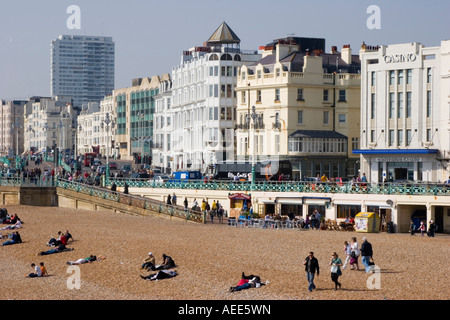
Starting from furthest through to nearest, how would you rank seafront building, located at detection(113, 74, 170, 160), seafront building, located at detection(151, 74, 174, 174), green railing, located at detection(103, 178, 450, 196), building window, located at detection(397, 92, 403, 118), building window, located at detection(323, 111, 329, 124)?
seafront building, located at detection(113, 74, 170, 160), seafront building, located at detection(151, 74, 174, 174), building window, located at detection(323, 111, 329, 124), building window, located at detection(397, 92, 403, 118), green railing, located at detection(103, 178, 450, 196)

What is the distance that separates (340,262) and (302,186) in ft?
79.9

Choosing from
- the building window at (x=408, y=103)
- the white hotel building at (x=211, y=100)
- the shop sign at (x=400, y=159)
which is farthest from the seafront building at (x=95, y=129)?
the building window at (x=408, y=103)

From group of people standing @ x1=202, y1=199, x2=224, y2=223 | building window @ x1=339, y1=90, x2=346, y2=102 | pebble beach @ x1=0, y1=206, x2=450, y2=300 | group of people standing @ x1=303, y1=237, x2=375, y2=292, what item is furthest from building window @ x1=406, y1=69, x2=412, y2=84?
group of people standing @ x1=303, y1=237, x2=375, y2=292

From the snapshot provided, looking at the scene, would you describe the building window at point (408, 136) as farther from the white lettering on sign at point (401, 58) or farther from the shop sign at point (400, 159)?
the white lettering on sign at point (401, 58)

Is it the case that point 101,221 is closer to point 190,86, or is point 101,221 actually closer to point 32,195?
point 32,195

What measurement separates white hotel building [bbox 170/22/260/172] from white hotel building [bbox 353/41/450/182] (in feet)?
56.6

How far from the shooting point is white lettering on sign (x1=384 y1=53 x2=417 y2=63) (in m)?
64.2

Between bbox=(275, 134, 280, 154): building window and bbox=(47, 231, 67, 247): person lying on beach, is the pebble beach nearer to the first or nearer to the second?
bbox=(47, 231, 67, 247): person lying on beach

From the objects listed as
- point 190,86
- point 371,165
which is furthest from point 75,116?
point 371,165

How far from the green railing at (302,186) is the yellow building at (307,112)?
11.1m

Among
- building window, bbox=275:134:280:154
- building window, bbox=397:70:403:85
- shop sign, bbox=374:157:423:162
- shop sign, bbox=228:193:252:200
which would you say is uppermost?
building window, bbox=397:70:403:85

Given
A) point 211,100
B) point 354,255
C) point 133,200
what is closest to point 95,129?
point 211,100

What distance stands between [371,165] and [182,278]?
3403 cm
